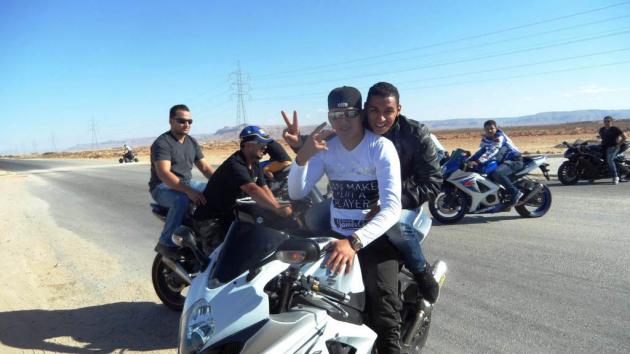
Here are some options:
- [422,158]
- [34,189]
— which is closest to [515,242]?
[422,158]

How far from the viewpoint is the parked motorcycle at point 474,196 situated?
866 cm

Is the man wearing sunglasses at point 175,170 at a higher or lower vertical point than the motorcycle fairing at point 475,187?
higher

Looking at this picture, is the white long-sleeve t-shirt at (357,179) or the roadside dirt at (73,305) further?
the roadside dirt at (73,305)

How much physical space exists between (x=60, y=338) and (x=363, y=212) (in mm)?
3153

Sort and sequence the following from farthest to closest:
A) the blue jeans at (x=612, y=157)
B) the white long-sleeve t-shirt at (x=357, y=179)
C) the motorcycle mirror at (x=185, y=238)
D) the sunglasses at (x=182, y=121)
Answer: the blue jeans at (x=612, y=157)
the sunglasses at (x=182, y=121)
the motorcycle mirror at (x=185, y=238)
the white long-sleeve t-shirt at (x=357, y=179)

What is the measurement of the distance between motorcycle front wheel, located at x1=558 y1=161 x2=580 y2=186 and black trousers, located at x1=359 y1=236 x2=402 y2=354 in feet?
42.0

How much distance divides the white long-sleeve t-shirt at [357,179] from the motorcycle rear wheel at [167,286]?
2351mm

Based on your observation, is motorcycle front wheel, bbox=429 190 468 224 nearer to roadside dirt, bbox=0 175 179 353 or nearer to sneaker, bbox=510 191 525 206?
sneaker, bbox=510 191 525 206

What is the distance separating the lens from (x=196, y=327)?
210cm

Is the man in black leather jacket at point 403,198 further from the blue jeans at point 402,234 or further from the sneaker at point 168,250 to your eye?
the sneaker at point 168,250

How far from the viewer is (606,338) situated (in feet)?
12.4

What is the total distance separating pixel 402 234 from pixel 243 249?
3.74 ft

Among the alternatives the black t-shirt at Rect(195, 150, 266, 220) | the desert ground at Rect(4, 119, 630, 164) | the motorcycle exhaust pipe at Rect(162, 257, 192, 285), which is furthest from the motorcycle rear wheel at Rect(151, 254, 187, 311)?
the desert ground at Rect(4, 119, 630, 164)

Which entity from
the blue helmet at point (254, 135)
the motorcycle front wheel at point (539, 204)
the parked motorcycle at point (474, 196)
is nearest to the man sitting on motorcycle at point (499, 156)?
the parked motorcycle at point (474, 196)
